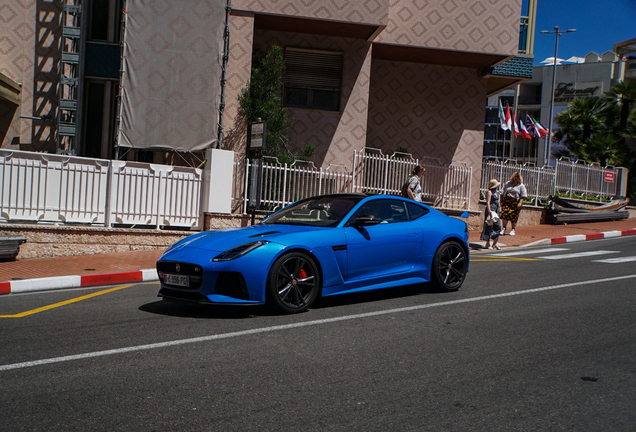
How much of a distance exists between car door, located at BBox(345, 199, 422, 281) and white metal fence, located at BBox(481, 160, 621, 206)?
39.0 feet

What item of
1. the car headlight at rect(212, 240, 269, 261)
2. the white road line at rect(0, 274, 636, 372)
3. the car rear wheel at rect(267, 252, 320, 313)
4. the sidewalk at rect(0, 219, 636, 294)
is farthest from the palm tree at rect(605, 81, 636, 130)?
the car headlight at rect(212, 240, 269, 261)

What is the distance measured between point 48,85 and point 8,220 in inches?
267

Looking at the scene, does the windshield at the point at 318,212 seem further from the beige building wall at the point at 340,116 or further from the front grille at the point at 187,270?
the beige building wall at the point at 340,116

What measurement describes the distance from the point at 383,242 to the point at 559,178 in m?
15.9

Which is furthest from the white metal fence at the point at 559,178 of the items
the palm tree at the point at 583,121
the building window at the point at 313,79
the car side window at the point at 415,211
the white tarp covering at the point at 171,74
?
the car side window at the point at 415,211

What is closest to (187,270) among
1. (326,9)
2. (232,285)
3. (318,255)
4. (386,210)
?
(232,285)

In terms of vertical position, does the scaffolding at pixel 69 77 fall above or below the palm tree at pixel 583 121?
below

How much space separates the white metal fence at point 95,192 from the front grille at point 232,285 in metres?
6.49

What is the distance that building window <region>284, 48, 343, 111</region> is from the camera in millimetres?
17094

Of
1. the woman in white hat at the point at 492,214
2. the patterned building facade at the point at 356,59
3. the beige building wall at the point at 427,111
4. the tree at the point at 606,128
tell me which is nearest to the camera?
the woman in white hat at the point at 492,214

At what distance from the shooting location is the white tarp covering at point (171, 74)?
557 inches

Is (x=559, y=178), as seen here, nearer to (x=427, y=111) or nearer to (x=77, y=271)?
(x=427, y=111)

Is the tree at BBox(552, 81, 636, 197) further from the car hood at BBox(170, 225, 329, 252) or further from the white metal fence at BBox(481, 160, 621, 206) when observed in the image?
the car hood at BBox(170, 225, 329, 252)

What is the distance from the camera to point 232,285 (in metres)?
6.03
